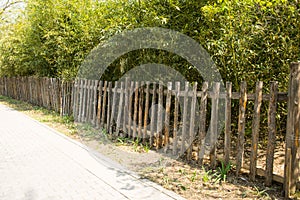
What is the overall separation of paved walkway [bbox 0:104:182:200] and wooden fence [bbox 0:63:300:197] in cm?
117

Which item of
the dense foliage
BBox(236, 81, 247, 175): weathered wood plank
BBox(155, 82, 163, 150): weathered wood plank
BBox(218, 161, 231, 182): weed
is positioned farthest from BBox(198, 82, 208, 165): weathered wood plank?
BBox(155, 82, 163, 150): weathered wood plank

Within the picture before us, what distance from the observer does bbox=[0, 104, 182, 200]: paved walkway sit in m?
3.61

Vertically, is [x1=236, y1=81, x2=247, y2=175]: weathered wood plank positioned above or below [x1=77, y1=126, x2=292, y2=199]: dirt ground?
above

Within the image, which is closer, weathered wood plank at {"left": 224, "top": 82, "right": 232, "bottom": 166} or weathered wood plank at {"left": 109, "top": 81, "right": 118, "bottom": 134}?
weathered wood plank at {"left": 224, "top": 82, "right": 232, "bottom": 166}

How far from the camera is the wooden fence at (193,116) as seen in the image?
11.9ft

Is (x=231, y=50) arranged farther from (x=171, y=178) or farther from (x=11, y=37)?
(x=11, y=37)

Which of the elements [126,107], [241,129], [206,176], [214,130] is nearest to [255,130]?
[241,129]

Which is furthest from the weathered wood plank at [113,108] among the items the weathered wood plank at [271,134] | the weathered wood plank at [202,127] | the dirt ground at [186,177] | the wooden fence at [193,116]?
the weathered wood plank at [271,134]

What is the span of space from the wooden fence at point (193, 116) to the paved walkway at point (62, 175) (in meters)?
1.17

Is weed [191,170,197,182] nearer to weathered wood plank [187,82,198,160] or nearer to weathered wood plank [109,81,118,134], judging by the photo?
weathered wood plank [187,82,198,160]

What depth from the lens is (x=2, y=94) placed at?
72.6ft

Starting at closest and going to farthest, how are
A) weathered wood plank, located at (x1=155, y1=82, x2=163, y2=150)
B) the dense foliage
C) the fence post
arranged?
1. the fence post
2. the dense foliage
3. weathered wood plank, located at (x1=155, y1=82, x2=163, y2=150)

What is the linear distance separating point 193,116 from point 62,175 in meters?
2.29

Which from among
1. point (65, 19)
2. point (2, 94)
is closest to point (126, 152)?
point (65, 19)
